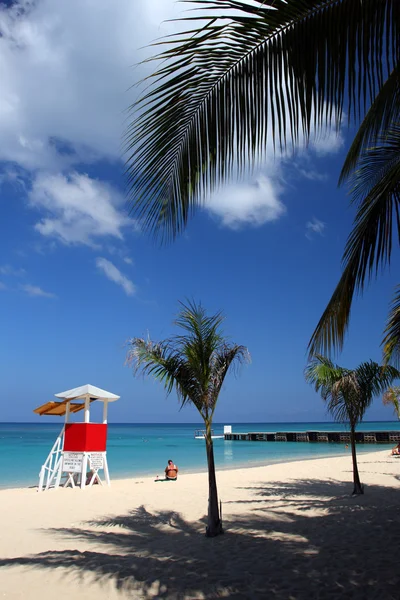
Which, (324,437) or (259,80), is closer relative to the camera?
(259,80)

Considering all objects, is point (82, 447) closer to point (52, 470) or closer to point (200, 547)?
point (52, 470)

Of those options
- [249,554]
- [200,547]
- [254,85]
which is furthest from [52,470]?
[254,85]

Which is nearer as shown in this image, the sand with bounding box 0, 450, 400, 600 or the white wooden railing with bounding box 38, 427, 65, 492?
the sand with bounding box 0, 450, 400, 600

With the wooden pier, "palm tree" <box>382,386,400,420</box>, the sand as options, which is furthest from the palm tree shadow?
the wooden pier

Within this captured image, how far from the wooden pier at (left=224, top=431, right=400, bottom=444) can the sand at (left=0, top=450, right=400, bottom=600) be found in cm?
3285

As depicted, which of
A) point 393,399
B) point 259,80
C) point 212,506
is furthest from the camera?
point 393,399

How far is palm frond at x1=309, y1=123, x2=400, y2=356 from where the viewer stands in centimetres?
353

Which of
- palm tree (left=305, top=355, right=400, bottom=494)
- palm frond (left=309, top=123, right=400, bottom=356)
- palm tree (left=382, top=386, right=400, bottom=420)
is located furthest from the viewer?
palm tree (left=382, top=386, right=400, bottom=420)

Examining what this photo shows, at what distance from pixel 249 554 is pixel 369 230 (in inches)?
176

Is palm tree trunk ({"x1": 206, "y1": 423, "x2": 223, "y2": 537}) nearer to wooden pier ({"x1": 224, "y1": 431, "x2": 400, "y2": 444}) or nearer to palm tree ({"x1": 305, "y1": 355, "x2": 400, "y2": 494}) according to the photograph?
palm tree ({"x1": 305, "y1": 355, "x2": 400, "y2": 494})

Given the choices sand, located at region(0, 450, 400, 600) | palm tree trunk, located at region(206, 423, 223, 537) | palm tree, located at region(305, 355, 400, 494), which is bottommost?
sand, located at region(0, 450, 400, 600)

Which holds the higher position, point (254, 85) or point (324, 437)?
point (254, 85)

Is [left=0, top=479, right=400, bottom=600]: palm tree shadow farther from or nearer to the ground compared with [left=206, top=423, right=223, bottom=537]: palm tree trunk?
nearer to the ground

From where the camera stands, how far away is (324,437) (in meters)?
50.8
